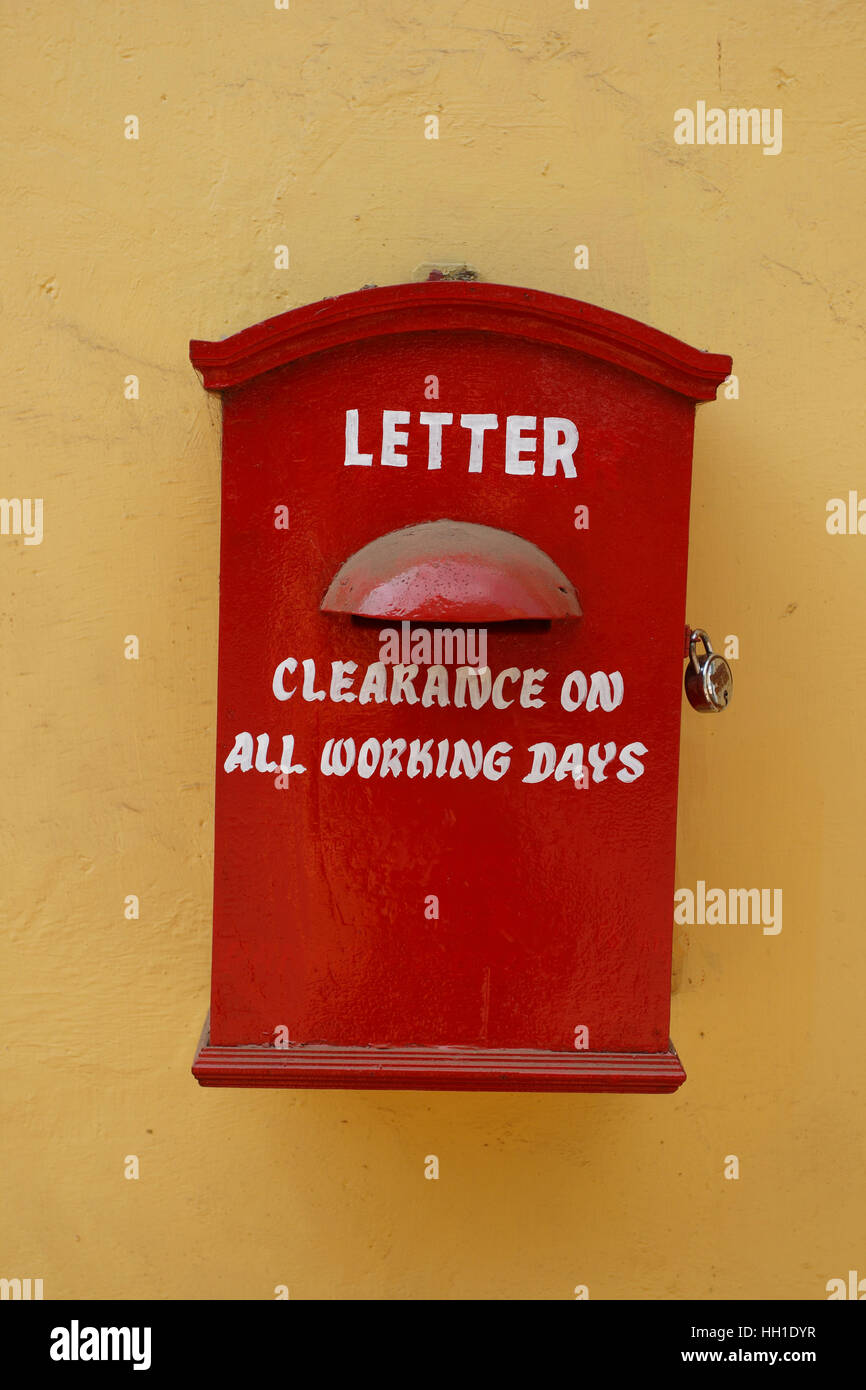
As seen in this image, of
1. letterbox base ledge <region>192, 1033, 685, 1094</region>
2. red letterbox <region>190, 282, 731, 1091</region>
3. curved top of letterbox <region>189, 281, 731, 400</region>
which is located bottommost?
letterbox base ledge <region>192, 1033, 685, 1094</region>

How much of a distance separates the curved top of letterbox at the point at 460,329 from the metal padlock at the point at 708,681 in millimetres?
423

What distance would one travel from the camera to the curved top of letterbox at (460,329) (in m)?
1.43

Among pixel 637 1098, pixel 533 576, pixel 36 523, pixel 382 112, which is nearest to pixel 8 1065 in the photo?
pixel 36 523

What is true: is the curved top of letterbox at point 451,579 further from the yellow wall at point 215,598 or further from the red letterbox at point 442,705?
the yellow wall at point 215,598

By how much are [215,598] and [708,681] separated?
917 mm

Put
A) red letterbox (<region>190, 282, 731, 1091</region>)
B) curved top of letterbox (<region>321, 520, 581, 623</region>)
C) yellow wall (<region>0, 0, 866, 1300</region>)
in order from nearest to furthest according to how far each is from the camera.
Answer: curved top of letterbox (<region>321, 520, 581, 623</region>) < red letterbox (<region>190, 282, 731, 1091</region>) < yellow wall (<region>0, 0, 866, 1300</region>)

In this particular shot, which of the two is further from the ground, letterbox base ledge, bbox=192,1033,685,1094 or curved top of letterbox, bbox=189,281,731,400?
curved top of letterbox, bbox=189,281,731,400

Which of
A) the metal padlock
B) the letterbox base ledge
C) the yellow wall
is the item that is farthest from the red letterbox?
the yellow wall

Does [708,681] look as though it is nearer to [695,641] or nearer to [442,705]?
[695,641]

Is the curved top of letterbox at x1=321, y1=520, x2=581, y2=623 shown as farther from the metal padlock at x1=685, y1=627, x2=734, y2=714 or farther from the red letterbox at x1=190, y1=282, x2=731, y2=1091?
the metal padlock at x1=685, y1=627, x2=734, y2=714

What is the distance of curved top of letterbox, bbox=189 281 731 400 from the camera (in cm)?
143

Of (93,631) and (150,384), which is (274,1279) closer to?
(93,631)

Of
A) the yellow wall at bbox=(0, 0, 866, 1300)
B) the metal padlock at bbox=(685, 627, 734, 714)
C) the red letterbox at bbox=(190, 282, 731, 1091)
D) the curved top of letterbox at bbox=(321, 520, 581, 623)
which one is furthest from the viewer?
the yellow wall at bbox=(0, 0, 866, 1300)

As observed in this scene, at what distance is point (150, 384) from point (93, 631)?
481 mm
